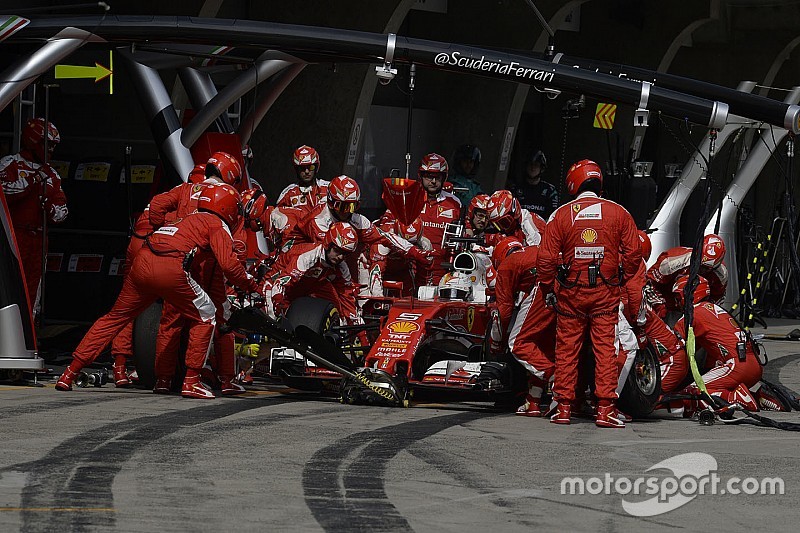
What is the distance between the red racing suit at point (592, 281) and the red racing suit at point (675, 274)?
1387mm

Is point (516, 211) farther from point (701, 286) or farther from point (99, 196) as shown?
point (99, 196)

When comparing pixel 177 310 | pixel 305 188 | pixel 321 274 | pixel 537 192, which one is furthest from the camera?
pixel 537 192

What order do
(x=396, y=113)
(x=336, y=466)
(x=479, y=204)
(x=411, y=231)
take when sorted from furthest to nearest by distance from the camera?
(x=396, y=113)
(x=411, y=231)
(x=479, y=204)
(x=336, y=466)

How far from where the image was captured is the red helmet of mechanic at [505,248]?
→ 1102 cm

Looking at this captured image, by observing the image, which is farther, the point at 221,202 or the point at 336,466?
the point at 221,202

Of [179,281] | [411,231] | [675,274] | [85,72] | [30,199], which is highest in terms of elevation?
[85,72]

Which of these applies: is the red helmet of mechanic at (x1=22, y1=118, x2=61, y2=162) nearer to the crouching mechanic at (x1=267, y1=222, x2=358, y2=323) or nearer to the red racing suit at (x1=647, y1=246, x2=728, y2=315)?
the crouching mechanic at (x1=267, y1=222, x2=358, y2=323)

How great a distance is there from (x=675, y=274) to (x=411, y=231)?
2812 millimetres

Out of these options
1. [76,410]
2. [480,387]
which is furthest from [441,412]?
[76,410]

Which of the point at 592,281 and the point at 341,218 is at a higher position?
the point at 341,218

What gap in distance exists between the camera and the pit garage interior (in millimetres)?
13953

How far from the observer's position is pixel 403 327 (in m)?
10.9

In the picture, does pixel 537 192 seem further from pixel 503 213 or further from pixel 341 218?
pixel 503 213

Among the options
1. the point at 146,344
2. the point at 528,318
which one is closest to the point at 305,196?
the point at 146,344
